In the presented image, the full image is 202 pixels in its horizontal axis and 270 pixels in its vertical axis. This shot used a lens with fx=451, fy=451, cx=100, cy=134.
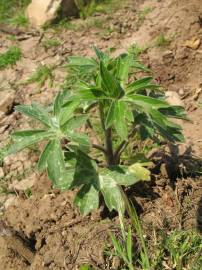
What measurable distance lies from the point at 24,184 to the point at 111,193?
866 millimetres

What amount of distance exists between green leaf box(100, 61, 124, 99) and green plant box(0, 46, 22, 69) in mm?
2095

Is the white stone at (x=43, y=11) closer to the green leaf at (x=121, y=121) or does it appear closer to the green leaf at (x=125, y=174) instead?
the green leaf at (x=125, y=174)

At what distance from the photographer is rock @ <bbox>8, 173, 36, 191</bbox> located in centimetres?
289

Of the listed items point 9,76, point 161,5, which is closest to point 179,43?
point 161,5

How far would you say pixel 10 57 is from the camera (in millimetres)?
3980

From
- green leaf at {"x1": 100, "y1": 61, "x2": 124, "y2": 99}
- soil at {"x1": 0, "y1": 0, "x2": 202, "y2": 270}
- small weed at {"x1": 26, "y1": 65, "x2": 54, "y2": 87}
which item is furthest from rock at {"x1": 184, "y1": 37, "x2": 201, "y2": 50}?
green leaf at {"x1": 100, "y1": 61, "x2": 124, "y2": 99}

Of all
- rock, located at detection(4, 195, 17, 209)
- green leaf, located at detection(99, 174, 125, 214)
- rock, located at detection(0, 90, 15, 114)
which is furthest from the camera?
rock, located at detection(0, 90, 15, 114)

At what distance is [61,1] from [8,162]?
185 centimetres

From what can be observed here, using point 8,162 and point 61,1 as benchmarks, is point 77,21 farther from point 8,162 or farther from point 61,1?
point 8,162

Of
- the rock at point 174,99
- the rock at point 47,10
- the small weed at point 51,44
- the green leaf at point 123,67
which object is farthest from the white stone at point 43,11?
the green leaf at point 123,67

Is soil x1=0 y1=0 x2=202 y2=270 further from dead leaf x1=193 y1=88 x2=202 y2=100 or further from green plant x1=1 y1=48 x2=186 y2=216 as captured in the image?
green plant x1=1 y1=48 x2=186 y2=216

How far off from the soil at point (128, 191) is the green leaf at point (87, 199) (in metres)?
0.27

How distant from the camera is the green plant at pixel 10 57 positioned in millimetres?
3951

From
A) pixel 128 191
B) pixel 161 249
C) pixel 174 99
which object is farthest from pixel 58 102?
pixel 174 99
